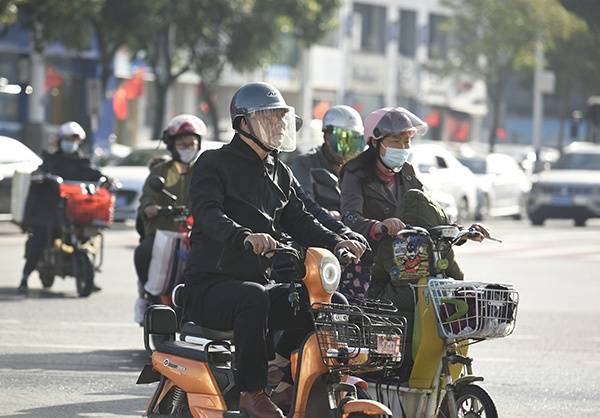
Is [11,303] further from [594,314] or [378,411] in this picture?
[378,411]

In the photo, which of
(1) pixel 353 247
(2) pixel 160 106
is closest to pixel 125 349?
(1) pixel 353 247

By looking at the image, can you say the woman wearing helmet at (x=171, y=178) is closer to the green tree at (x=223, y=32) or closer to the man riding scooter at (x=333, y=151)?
the man riding scooter at (x=333, y=151)

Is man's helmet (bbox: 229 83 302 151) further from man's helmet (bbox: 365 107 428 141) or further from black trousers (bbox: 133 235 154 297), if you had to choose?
black trousers (bbox: 133 235 154 297)

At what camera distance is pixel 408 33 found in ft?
241

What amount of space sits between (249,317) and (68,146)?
10.4 meters

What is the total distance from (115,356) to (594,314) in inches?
245

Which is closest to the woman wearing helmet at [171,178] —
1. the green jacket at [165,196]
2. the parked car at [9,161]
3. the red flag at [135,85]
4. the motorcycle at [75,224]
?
the green jacket at [165,196]

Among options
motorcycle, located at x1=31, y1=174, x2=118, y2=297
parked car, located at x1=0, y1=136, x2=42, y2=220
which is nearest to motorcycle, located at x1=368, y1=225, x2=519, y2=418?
motorcycle, located at x1=31, y1=174, x2=118, y2=297

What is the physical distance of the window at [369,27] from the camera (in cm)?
6956

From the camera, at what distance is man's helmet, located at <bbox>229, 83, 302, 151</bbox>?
7691 millimetres

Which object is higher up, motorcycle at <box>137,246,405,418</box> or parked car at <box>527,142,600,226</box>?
motorcycle at <box>137,246,405,418</box>

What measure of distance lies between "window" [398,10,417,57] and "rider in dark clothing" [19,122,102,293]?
5630 cm

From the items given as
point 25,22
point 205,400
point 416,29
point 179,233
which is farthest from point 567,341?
point 416,29

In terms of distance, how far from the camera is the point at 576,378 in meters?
11.8
